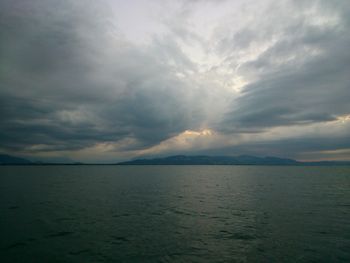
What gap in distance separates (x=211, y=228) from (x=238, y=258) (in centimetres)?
930

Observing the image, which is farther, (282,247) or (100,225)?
(100,225)

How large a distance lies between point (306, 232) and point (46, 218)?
115ft

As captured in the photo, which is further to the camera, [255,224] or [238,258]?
[255,224]

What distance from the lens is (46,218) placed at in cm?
3334

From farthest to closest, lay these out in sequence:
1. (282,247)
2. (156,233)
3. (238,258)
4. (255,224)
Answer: (255,224)
(156,233)
(282,247)
(238,258)

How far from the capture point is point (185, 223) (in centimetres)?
3164

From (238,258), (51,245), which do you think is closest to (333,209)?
(238,258)

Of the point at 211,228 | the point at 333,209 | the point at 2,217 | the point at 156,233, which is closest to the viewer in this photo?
the point at 156,233

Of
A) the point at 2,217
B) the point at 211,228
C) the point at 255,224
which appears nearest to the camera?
the point at 211,228

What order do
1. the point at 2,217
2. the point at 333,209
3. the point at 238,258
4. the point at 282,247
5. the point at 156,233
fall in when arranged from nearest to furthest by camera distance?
the point at 238,258
the point at 282,247
the point at 156,233
the point at 2,217
the point at 333,209

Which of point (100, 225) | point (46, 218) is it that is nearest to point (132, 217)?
point (100, 225)

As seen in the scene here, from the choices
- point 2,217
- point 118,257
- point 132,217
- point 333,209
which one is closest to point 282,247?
point 118,257

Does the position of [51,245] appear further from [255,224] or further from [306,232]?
[306,232]

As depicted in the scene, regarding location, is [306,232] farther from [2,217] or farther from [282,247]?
[2,217]
